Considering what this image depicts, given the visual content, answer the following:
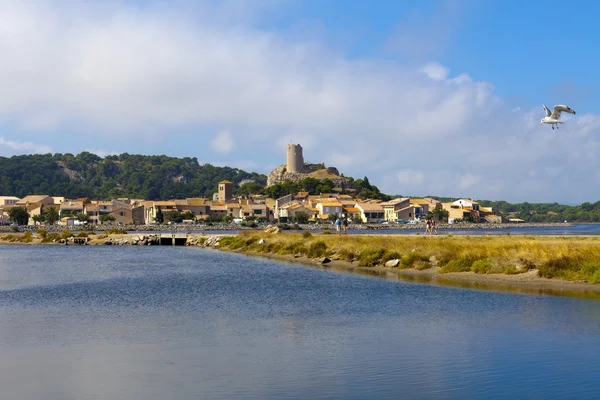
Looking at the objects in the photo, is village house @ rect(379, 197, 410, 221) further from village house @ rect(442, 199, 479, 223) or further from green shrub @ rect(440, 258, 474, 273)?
green shrub @ rect(440, 258, 474, 273)

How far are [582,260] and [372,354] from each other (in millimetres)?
15864

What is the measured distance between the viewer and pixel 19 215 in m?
146

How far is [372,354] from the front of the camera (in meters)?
15.8

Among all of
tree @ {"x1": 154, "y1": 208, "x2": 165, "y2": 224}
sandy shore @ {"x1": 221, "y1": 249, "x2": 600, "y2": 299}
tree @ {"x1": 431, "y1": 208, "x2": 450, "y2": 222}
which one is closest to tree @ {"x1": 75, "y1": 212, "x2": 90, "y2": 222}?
tree @ {"x1": 154, "y1": 208, "x2": 165, "y2": 224}

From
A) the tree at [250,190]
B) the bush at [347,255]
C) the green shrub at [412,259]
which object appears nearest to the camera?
the green shrub at [412,259]

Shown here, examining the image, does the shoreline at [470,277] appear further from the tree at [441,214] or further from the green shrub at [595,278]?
the tree at [441,214]

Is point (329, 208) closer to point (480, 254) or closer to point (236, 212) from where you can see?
point (236, 212)

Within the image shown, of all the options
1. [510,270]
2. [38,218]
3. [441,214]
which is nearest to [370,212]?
[441,214]

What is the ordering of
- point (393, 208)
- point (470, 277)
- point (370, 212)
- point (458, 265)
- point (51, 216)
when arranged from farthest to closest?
point (393, 208)
point (370, 212)
point (51, 216)
point (458, 265)
point (470, 277)


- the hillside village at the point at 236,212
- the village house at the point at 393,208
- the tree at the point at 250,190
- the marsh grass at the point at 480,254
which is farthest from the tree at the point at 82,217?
the marsh grass at the point at 480,254

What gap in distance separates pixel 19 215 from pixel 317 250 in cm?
11780

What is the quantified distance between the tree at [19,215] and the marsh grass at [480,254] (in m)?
116

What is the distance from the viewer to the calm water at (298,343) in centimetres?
1319

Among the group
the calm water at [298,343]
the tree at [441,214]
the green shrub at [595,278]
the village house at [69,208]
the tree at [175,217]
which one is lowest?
the calm water at [298,343]
